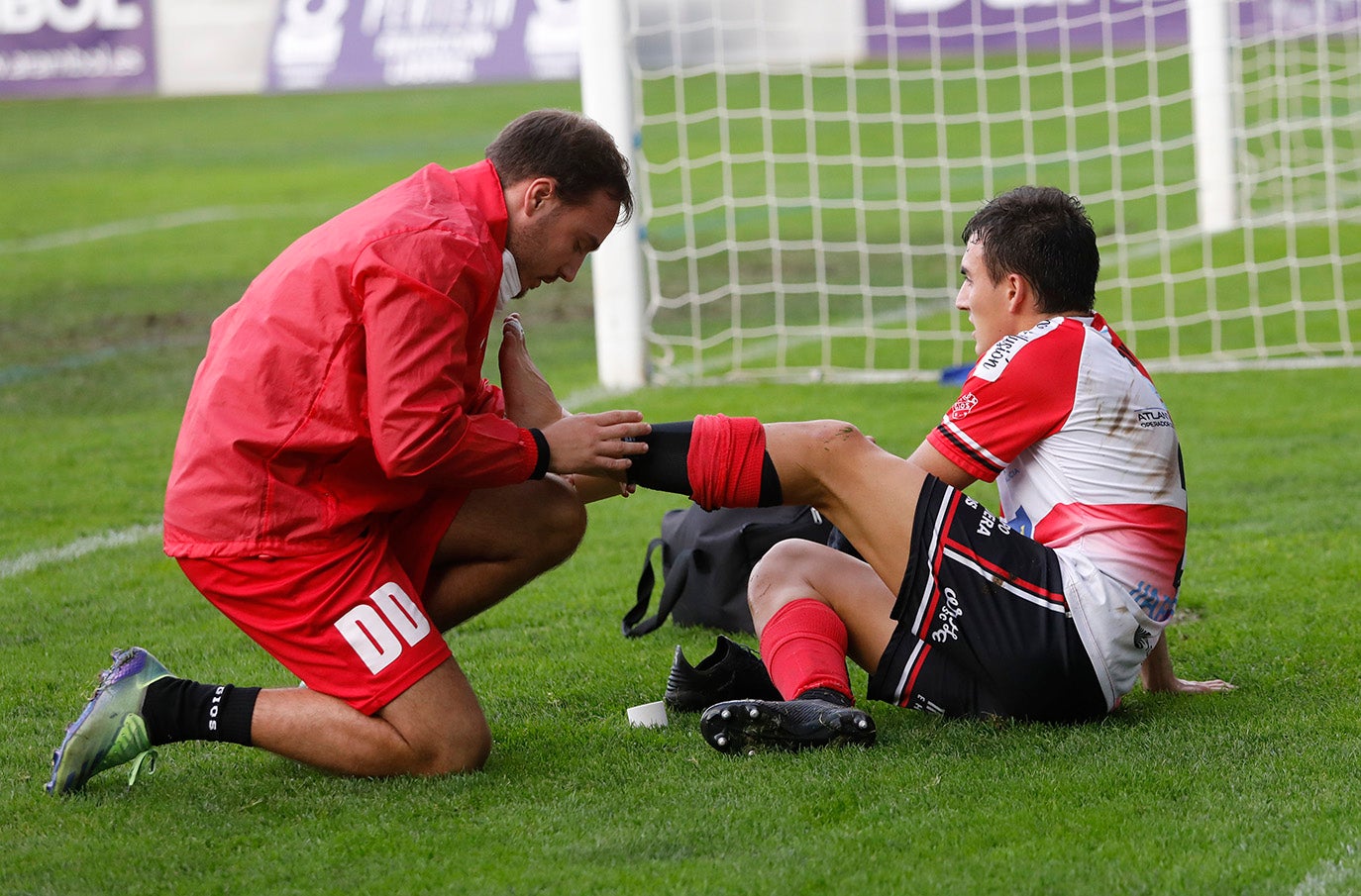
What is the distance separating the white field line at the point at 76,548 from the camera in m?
5.12

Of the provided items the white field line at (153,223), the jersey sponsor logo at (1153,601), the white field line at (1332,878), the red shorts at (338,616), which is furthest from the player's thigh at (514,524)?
the white field line at (153,223)

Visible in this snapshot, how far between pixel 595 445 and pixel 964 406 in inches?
27.8

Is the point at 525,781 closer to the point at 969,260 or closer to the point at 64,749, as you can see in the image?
the point at 64,749

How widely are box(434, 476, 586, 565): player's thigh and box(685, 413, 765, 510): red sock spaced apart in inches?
19.2

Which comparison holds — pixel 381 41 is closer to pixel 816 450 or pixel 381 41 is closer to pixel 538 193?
pixel 538 193

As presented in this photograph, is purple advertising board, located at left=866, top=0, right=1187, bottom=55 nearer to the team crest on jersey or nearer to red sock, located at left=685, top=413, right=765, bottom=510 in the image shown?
the team crest on jersey

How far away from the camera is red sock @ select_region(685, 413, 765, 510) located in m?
3.05

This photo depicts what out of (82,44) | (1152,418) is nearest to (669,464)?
(1152,418)

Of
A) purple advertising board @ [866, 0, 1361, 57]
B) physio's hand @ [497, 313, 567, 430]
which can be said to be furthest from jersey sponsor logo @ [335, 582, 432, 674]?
purple advertising board @ [866, 0, 1361, 57]

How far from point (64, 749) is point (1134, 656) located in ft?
6.62

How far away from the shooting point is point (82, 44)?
896 inches

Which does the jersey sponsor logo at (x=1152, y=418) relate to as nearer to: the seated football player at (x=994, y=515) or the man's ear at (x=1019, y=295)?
the seated football player at (x=994, y=515)

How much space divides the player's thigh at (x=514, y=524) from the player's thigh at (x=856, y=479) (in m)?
0.60

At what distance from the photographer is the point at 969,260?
10.9ft
